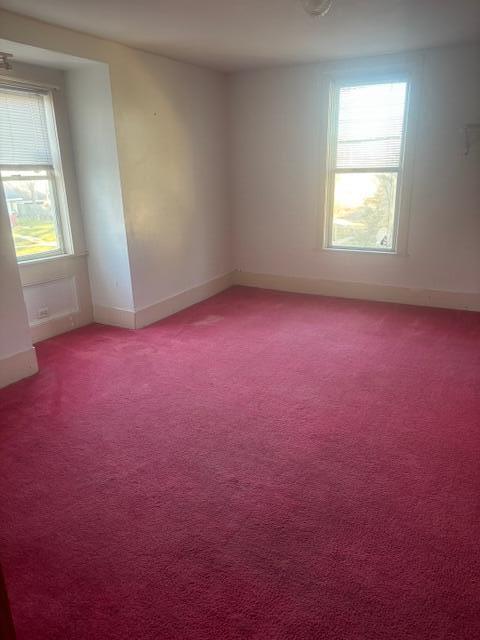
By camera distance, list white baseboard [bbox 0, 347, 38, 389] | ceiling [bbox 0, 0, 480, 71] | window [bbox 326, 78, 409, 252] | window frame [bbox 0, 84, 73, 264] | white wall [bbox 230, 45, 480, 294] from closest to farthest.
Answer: ceiling [bbox 0, 0, 480, 71]
white baseboard [bbox 0, 347, 38, 389]
window frame [bbox 0, 84, 73, 264]
white wall [bbox 230, 45, 480, 294]
window [bbox 326, 78, 409, 252]

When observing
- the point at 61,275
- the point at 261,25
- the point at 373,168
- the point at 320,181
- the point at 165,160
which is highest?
the point at 261,25

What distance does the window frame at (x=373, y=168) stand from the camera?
446 centimetres

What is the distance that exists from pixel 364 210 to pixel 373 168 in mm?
446

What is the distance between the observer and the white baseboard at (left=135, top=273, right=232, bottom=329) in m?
4.45

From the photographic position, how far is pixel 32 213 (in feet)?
12.9

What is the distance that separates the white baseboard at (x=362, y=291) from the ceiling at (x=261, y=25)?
2.33m

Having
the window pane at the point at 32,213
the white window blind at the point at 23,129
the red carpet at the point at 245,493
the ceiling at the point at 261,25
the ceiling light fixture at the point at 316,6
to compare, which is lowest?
the red carpet at the point at 245,493

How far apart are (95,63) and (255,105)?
207cm

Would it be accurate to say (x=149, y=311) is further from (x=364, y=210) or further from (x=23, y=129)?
(x=364, y=210)

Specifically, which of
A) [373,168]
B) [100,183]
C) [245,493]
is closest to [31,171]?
[100,183]

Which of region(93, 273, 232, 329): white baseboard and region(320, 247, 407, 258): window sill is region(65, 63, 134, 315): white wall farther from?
region(320, 247, 407, 258): window sill

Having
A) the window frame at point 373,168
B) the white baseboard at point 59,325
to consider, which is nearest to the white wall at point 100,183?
the white baseboard at point 59,325

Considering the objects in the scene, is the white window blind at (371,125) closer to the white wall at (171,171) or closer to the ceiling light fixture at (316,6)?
the white wall at (171,171)

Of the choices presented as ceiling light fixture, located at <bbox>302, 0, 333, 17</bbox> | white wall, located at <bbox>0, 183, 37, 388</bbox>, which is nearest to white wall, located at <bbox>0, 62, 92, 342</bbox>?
white wall, located at <bbox>0, 183, 37, 388</bbox>
